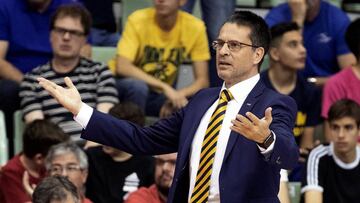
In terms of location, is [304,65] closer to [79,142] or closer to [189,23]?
[189,23]

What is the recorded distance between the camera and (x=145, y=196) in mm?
6152

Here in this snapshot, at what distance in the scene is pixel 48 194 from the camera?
5.05 meters

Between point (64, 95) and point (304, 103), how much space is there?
3507 millimetres

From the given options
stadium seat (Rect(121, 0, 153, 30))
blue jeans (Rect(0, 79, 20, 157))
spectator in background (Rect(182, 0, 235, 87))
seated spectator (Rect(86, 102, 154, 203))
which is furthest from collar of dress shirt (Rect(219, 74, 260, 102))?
stadium seat (Rect(121, 0, 153, 30))

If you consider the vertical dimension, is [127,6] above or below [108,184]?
above

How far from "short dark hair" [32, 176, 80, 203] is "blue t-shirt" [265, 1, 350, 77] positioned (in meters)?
3.40

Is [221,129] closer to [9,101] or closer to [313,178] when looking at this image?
[313,178]

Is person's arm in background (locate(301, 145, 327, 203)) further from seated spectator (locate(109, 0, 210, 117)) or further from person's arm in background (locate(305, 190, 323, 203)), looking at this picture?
seated spectator (locate(109, 0, 210, 117))

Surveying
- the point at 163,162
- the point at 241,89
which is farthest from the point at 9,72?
the point at 241,89

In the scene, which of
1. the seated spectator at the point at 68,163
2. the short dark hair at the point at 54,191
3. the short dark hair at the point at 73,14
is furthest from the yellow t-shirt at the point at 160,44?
the short dark hair at the point at 54,191

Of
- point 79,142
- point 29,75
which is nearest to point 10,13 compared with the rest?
point 29,75

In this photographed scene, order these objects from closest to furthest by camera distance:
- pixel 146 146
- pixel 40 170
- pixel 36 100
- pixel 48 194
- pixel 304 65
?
pixel 146 146 → pixel 48 194 → pixel 40 170 → pixel 36 100 → pixel 304 65

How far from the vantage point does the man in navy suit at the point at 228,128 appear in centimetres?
432

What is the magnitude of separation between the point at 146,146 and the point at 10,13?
3.08 metres
